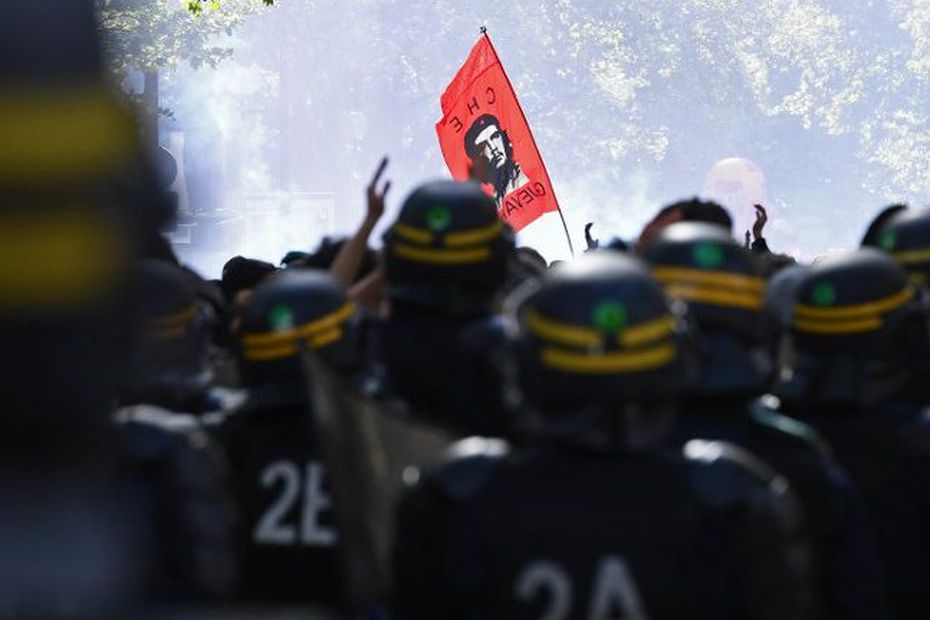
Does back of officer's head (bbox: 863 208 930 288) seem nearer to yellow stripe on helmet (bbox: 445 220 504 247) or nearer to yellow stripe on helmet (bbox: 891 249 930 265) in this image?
yellow stripe on helmet (bbox: 891 249 930 265)

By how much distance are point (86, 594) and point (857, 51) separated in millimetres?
87639

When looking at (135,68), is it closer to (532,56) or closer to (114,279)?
(114,279)

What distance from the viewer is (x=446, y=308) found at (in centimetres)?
484

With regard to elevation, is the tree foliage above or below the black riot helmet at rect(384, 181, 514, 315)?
above

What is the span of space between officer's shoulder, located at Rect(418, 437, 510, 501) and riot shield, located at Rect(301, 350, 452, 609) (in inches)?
5.5

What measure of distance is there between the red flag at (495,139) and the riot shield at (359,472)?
11.2 meters

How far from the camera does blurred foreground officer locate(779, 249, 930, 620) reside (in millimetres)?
4066

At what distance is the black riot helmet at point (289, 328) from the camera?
4469 millimetres

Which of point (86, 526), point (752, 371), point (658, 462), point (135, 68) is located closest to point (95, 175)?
point (86, 526)

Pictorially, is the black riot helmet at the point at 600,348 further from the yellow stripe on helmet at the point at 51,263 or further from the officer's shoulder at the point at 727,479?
the yellow stripe on helmet at the point at 51,263

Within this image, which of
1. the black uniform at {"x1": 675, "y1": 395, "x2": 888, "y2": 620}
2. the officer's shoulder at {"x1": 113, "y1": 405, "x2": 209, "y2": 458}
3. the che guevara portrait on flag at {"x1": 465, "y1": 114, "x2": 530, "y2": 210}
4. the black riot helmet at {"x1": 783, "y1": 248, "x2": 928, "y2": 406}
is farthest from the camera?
the che guevara portrait on flag at {"x1": 465, "y1": 114, "x2": 530, "y2": 210}

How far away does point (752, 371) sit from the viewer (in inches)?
155

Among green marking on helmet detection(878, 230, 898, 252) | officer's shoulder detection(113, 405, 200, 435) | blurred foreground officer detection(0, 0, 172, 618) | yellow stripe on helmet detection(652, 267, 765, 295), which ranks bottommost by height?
officer's shoulder detection(113, 405, 200, 435)

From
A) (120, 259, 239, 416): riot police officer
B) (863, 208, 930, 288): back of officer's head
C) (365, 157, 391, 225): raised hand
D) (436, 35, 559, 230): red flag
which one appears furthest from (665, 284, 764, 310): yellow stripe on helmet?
(436, 35, 559, 230): red flag
